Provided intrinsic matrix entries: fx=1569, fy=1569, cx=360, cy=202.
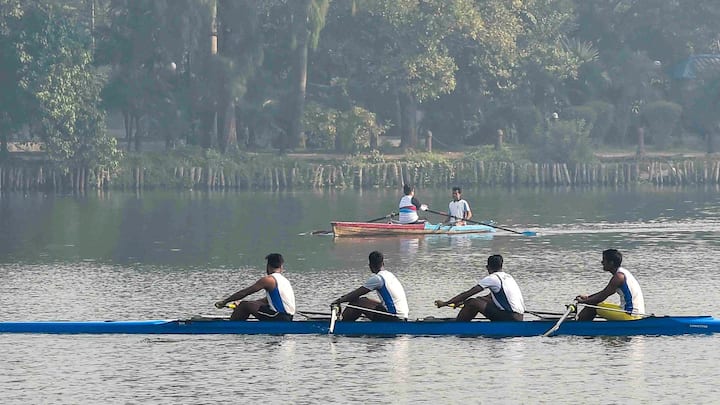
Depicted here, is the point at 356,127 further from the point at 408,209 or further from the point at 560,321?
the point at 560,321

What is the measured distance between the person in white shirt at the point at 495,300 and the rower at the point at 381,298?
2.62 feet

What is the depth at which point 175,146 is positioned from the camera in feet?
315

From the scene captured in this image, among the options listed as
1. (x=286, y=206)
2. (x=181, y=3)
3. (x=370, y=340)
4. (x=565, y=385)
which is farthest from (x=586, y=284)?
(x=181, y=3)

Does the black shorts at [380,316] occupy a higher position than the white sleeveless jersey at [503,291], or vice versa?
the white sleeveless jersey at [503,291]

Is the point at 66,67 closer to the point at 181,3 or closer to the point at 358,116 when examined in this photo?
the point at 181,3

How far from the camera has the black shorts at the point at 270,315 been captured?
96.9 feet

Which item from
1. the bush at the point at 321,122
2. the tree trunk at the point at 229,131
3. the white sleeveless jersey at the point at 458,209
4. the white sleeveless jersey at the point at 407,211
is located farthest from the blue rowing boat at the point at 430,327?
the tree trunk at the point at 229,131

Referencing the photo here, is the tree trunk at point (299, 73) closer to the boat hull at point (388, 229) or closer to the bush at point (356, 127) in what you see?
the bush at point (356, 127)

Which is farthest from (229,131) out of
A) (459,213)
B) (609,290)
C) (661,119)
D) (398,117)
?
(609,290)

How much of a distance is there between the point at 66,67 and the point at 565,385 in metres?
65.2

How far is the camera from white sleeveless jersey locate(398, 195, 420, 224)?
172 feet

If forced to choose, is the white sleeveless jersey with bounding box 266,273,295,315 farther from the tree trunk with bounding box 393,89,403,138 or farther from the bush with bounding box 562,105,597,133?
the bush with bounding box 562,105,597,133

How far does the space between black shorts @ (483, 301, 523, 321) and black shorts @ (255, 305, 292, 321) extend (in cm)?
372

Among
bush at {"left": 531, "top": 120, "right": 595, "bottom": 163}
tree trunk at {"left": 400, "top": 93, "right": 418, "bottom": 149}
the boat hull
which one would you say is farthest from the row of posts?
the boat hull
